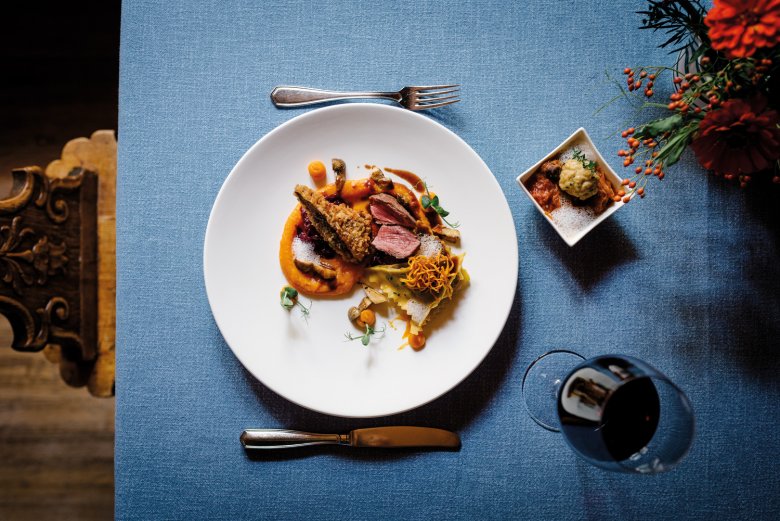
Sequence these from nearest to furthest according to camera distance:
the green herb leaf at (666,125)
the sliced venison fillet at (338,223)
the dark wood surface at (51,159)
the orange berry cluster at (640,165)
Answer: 1. the green herb leaf at (666,125)
2. the orange berry cluster at (640,165)
3. the sliced venison fillet at (338,223)
4. the dark wood surface at (51,159)

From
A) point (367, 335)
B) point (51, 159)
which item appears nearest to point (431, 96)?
point (367, 335)

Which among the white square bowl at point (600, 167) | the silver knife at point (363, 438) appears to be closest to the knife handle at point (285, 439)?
the silver knife at point (363, 438)

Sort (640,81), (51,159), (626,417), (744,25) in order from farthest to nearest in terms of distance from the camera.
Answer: (51,159) → (640,81) → (626,417) → (744,25)

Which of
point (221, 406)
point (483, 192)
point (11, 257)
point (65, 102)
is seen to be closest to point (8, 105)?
point (65, 102)

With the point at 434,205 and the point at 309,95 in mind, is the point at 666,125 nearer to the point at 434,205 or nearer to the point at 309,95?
the point at 434,205

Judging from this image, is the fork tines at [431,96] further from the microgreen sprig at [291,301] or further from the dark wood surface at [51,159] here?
the dark wood surface at [51,159]

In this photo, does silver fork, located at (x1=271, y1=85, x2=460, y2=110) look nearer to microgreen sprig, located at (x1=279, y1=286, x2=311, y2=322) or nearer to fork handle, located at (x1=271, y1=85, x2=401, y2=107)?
fork handle, located at (x1=271, y1=85, x2=401, y2=107)
